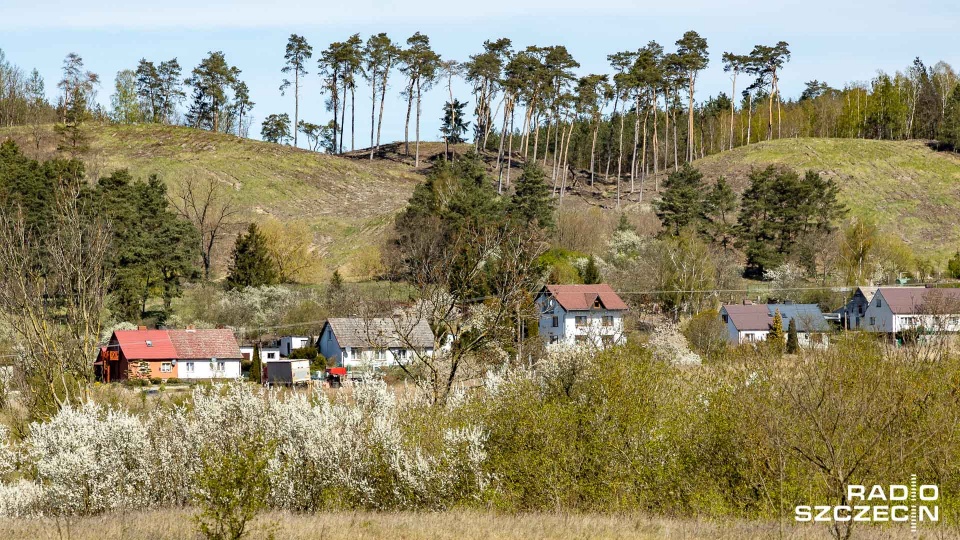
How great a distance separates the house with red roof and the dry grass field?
39728 millimetres

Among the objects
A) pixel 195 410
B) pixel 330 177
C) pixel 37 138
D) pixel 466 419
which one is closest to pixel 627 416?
pixel 466 419

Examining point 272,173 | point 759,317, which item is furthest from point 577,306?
point 272,173

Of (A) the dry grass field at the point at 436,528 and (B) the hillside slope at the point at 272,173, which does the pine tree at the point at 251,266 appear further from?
(A) the dry grass field at the point at 436,528

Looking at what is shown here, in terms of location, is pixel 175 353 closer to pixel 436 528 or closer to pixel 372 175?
pixel 436 528

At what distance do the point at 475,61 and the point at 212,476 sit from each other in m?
91.2

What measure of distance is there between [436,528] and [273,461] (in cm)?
566

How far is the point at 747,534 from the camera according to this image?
1853cm

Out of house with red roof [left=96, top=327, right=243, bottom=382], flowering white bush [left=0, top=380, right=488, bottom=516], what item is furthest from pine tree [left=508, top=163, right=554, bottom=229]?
flowering white bush [left=0, top=380, right=488, bottom=516]

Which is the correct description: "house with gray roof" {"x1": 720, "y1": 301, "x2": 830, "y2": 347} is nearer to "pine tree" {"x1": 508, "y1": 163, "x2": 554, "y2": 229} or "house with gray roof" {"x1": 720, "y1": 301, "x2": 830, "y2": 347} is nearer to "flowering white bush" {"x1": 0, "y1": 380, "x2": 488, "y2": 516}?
"pine tree" {"x1": 508, "y1": 163, "x2": 554, "y2": 229}

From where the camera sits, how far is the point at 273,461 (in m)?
22.5

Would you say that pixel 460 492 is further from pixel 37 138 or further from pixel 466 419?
pixel 37 138

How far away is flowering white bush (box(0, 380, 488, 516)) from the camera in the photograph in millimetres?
22438

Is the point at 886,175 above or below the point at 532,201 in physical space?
above

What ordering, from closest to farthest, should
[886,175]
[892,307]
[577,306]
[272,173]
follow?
[577,306]
[892,307]
[272,173]
[886,175]
